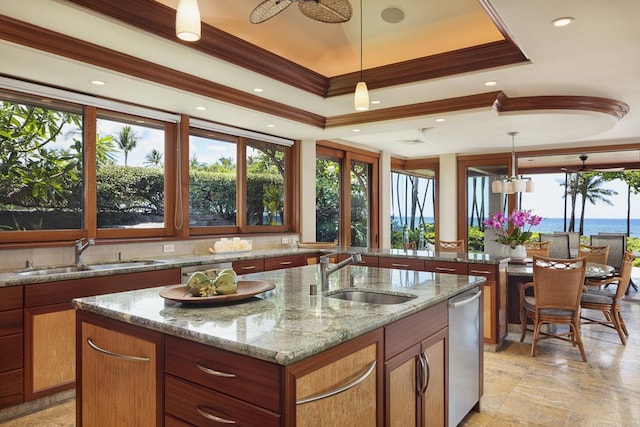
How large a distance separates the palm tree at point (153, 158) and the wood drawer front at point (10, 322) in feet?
6.09

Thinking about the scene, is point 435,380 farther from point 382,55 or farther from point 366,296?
point 382,55

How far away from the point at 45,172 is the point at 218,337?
2873mm

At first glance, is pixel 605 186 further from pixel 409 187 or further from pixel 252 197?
pixel 252 197

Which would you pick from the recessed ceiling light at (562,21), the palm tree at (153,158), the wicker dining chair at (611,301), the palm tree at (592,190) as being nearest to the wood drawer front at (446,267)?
the wicker dining chair at (611,301)

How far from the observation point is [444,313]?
7.29 ft

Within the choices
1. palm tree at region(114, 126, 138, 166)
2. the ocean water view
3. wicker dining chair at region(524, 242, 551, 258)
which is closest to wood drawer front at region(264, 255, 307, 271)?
palm tree at region(114, 126, 138, 166)

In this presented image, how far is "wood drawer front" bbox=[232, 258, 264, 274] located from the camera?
13.3 ft

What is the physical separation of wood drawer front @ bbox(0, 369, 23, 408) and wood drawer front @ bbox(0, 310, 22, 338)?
256 mm

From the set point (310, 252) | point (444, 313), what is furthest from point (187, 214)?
point (444, 313)

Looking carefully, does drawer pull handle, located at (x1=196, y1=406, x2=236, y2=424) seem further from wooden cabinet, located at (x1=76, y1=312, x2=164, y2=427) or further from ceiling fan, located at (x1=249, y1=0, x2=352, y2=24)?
ceiling fan, located at (x1=249, y1=0, x2=352, y2=24)

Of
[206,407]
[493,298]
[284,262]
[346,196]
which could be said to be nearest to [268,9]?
[206,407]

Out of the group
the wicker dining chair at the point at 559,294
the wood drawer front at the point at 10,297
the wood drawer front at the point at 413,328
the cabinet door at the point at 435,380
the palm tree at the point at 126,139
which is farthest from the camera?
the palm tree at the point at 126,139

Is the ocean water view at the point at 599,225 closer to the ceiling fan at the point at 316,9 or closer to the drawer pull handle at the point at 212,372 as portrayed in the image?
the ceiling fan at the point at 316,9

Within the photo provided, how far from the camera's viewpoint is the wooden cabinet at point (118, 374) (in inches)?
61.6
